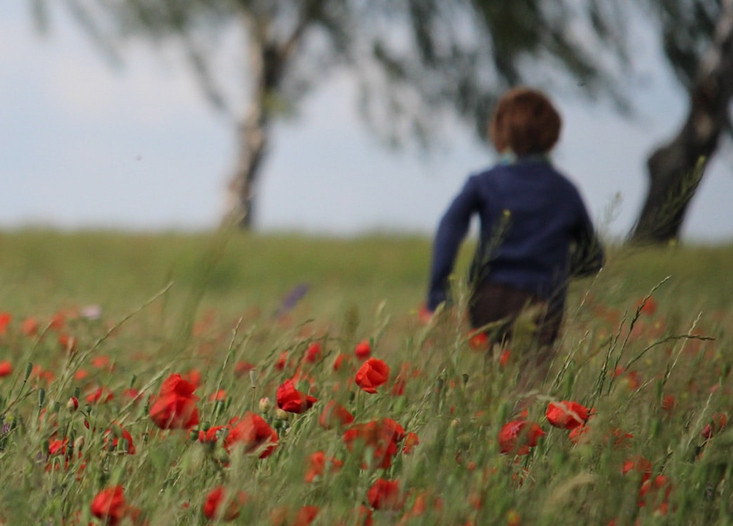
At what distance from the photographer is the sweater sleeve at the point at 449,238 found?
3266mm

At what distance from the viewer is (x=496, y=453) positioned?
167 cm

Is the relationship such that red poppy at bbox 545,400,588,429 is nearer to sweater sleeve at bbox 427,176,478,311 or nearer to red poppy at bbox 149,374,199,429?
red poppy at bbox 149,374,199,429

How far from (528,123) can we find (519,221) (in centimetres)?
37

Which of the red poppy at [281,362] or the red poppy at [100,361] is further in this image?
the red poppy at [100,361]

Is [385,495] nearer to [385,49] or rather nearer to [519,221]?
[519,221]

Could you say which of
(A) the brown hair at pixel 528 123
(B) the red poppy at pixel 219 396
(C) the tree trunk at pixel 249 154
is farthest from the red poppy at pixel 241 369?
(C) the tree trunk at pixel 249 154

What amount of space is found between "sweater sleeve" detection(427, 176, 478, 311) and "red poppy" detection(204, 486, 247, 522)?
185 centimetres

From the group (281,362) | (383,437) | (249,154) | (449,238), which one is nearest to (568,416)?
(383,437)

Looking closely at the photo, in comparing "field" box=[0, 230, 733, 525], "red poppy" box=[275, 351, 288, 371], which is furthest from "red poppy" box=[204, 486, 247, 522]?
"red poppy" box=[275, 351, 288, 371]

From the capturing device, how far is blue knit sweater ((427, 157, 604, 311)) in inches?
131

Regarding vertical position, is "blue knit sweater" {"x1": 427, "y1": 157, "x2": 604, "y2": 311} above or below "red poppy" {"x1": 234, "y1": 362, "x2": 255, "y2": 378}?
above

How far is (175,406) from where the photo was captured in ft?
4.98

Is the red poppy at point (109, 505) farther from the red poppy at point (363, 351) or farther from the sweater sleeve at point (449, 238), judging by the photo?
the sweater sleeve at point (449, 238)

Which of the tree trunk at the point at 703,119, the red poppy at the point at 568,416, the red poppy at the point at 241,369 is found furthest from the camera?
the tree trunk at the point at 703,119
